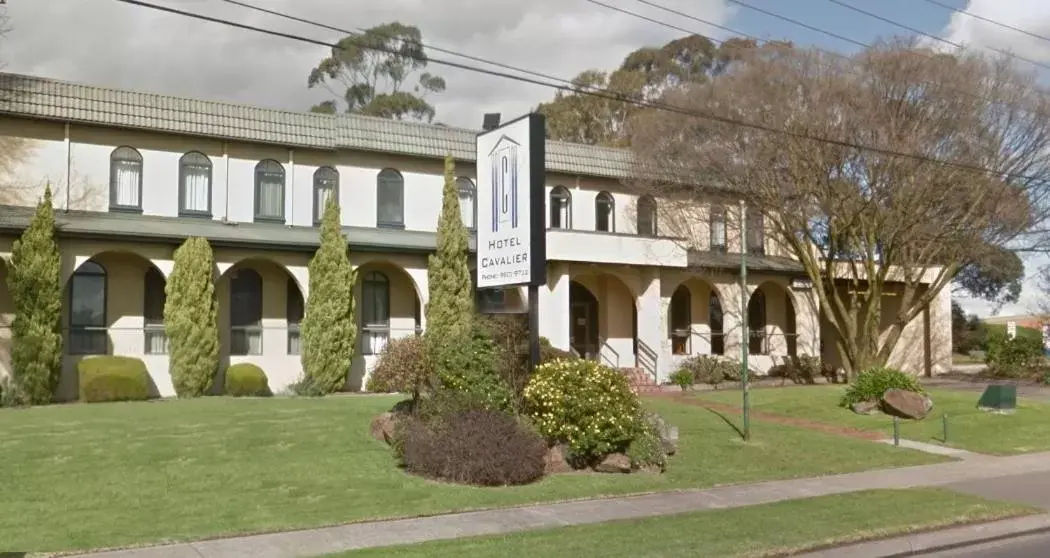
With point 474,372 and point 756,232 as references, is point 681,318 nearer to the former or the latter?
point 756,232

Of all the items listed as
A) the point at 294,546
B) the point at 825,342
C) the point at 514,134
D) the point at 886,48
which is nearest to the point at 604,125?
the point at 825,342

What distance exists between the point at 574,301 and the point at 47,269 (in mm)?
17014

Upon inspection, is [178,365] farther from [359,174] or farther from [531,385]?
[531,385]

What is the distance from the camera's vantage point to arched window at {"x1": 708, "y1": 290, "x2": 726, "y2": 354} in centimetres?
3616

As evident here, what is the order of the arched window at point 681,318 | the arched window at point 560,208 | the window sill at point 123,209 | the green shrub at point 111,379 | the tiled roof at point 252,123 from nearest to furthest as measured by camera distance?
the green shrub at point 111,379, the tiled roof at point 252,123, the window sill at point 123,209, the arched window at point 560,208, the arched window at point 681,318

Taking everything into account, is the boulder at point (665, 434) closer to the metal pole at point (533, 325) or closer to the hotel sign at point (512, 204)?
the metal pole at point (533, 325)

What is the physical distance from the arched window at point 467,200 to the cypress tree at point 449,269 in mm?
3411

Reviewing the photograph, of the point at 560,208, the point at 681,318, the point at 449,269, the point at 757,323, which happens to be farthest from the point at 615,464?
the point at 757,323

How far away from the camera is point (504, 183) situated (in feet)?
55.5

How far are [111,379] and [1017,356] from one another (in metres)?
31.5

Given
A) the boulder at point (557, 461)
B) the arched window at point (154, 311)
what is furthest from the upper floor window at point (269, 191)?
the boulder at point (557, 461)

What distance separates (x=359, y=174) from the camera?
2941 centimetres

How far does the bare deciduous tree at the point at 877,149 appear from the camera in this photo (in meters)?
28.2

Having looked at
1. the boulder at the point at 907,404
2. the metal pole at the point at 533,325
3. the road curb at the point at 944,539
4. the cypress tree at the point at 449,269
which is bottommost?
the road curb at the point at 944,539
